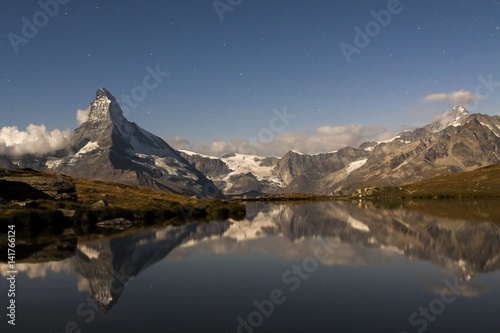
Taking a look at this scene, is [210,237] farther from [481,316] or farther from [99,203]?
[481,316]

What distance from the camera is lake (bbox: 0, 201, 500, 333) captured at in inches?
1067

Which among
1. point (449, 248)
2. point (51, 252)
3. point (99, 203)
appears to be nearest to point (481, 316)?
point (449, 248)

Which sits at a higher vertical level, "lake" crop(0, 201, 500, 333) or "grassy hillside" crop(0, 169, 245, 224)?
"grassy hillside" crop(0, 169, 245, 224)
